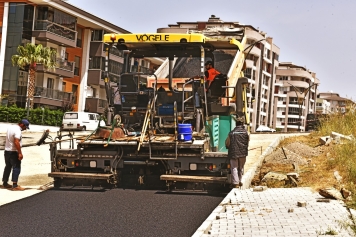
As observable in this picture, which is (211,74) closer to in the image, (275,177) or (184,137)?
(184,137)

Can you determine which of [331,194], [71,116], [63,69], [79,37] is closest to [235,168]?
[331,194]

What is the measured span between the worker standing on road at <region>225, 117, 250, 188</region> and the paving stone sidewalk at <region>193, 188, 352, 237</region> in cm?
38

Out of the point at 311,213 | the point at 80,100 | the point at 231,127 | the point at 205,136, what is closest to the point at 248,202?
the point at 311,213

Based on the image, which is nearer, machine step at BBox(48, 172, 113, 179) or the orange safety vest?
machine step at BBox(48, 172, 113, 179)

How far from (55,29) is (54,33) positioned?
531 mm

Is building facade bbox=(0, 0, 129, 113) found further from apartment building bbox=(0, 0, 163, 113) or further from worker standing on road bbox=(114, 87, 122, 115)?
worker standing on road bbox=(114, 87, 122, 115)

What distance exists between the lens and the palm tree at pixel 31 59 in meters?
42.5

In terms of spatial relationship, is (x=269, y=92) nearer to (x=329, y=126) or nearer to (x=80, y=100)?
(x=80, y=100)

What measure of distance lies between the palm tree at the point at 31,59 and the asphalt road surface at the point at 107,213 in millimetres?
32330

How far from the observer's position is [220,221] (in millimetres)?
8344

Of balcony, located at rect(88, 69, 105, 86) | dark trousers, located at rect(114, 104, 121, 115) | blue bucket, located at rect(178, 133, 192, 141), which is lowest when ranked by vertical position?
blue bucket, located at rect(178, 133, 192, 141)

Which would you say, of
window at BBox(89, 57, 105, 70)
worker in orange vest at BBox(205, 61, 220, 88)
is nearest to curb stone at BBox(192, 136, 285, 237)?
worker in orange vest at BBox(205, 61, 220, 88)

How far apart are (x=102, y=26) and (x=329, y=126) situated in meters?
35.4

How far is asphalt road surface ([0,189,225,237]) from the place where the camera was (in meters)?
8.09
